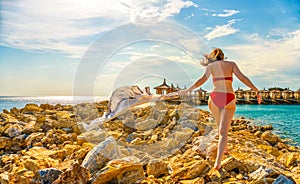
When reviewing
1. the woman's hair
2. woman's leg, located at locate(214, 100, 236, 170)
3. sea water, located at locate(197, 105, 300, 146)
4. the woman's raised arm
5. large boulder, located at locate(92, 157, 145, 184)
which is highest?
the woman's hair

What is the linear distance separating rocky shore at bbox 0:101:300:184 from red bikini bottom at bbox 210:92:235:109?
28.9 inches

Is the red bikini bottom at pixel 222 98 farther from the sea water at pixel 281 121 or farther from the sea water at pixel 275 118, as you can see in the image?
the sea water at pixel 281 121

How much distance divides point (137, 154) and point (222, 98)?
160 centimetres

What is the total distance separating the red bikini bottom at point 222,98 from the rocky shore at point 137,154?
73cm

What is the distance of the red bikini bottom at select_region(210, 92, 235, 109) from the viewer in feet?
11.9

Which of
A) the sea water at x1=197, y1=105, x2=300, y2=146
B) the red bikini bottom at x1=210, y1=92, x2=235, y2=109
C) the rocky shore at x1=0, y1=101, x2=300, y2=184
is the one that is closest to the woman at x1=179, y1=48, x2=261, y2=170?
the red bikini bottom at x1=210, y1=92, x2=235, y2=109

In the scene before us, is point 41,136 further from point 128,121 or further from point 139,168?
point 139,168

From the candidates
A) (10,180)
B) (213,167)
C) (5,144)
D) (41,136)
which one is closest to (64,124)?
(41,136)

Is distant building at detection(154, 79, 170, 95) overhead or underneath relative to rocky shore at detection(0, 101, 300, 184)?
overhead

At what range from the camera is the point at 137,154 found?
173 inches

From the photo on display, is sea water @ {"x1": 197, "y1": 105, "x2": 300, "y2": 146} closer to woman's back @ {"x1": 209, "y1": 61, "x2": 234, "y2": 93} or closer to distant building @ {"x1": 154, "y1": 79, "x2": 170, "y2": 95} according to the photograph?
distant building @ {"x1": 154, "y1": 79, "x2": 170, "y2": 95}

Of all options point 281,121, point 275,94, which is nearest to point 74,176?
point 281,121

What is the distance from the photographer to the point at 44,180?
11.7 feet

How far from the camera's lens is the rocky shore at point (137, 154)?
356cm
